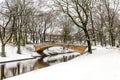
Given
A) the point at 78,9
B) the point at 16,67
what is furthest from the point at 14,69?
the point at 78,9

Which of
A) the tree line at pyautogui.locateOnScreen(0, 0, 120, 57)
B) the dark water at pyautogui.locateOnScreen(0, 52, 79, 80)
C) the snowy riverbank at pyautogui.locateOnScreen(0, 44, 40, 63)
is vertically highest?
the tree line at pyautogui.locateOnScreen(0, 0, 120, 57)

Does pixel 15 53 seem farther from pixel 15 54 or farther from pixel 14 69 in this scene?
pixel 14 69

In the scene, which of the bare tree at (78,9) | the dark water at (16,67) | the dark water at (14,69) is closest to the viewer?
the dark water at (14,69)

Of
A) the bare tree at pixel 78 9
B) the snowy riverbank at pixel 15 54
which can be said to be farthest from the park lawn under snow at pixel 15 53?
the bare tree at pixel 78 9

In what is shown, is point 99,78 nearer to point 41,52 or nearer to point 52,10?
point 52,10

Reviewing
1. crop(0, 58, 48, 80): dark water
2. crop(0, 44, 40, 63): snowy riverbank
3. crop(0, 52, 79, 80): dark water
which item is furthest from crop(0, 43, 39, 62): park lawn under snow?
crop(0, 58, 48, 80): dark water

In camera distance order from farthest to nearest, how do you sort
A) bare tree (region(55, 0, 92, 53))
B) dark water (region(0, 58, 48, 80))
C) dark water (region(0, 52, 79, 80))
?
bare tree (region(55, 0, 92, 53)) → dark water (region(0, 52, 79, 80)) → dark water (region(0, 58, 48, 80))

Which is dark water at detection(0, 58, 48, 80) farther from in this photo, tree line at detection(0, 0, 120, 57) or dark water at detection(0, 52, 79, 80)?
tree line at detection(0, 0, 120, 57)

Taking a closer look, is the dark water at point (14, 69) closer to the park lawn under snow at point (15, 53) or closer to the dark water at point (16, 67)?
the dark water at point (16, 67)

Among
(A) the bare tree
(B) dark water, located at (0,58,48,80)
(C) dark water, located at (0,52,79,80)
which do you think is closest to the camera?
(B) dark water, located at (0,58,48,80)

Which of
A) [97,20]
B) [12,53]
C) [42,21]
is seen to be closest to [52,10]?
[12,53]

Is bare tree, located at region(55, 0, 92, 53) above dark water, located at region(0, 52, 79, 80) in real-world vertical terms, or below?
above

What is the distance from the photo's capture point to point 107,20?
4656 cm

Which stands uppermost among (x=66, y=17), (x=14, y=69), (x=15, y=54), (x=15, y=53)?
(x=66, y=17)
